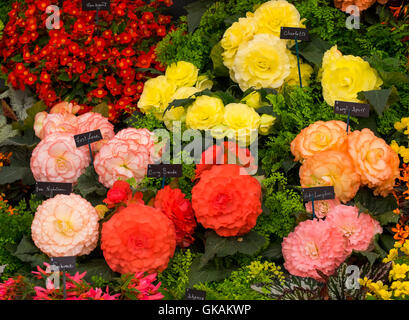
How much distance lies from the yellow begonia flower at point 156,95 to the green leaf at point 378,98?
2.55 ft

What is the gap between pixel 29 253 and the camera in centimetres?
172

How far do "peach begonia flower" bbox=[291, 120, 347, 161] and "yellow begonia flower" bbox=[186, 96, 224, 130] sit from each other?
319 mm

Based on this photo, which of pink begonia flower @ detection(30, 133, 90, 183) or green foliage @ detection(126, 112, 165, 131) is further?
green foliage @ detection(126, 112, 165, 131)

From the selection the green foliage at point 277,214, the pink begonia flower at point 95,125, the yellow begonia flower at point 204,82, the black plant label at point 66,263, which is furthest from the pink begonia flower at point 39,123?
the green foliage at point 277,214

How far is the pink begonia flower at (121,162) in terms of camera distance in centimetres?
186

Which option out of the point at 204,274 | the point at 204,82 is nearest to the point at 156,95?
the point at 204,82

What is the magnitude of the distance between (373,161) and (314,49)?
0.65 m

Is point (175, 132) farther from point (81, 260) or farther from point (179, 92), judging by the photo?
point (81, 260)

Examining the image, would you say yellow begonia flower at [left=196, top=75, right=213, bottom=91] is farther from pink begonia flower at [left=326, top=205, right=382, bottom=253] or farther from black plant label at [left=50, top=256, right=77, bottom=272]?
black plant label at [left=50, top=256, right=77, bottom=272]

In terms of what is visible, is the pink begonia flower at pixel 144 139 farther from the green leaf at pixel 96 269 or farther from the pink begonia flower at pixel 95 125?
the green leaf at pixel 96 269

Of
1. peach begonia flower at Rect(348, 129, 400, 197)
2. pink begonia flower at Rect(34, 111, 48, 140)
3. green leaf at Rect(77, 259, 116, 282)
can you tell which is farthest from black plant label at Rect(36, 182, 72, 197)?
peach begonia flower at Rect(348, 129, 400, 197)

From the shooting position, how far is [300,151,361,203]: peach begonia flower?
5.58ft

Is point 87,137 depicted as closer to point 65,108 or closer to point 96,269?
point 65,108
